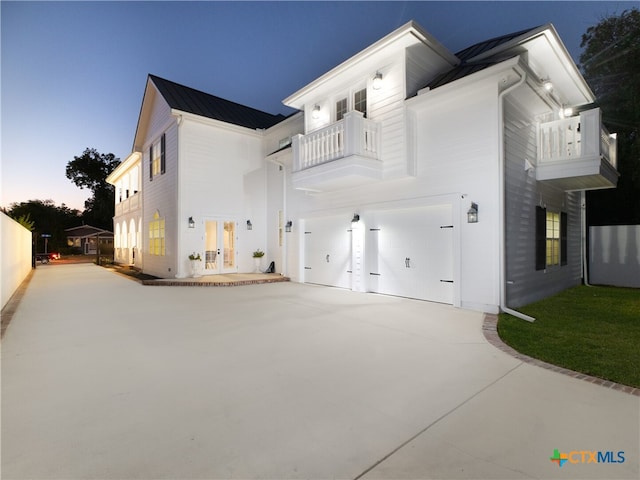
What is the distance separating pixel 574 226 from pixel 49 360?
12.8m

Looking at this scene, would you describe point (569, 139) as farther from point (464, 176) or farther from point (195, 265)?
point (195, 265)

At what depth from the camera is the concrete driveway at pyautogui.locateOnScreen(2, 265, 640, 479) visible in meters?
1.91

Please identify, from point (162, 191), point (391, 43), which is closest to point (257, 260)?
point (162, 191)

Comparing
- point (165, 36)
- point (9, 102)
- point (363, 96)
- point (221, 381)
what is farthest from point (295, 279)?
point (165, 36)

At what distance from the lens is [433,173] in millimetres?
7008

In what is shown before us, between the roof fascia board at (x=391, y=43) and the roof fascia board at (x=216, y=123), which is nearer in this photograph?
the roof fascia board at (x=391, y=43)

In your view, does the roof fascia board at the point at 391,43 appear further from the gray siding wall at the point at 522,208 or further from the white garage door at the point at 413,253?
the white garage door at the point at 413,253

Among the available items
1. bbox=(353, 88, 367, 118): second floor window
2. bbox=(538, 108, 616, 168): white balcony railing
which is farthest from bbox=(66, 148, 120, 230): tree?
bbox=(538, 108, 616, 168): white balcony railing

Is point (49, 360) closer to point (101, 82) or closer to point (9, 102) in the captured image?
point (9, 102)

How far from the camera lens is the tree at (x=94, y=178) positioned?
39.6 meters

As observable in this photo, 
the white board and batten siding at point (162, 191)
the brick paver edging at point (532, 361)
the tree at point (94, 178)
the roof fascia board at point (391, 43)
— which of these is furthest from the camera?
the tree at point (94, 178)

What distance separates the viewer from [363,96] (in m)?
8.44

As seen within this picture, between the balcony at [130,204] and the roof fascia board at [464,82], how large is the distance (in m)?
13.9

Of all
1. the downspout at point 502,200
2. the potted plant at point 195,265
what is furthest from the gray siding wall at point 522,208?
the potted plant at point 195,265
